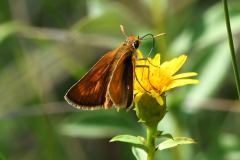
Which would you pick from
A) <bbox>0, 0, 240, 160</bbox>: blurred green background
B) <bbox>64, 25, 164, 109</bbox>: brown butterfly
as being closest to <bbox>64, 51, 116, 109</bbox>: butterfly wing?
<bbox>64, 25, 164, 109</bbox>: brown butterfly

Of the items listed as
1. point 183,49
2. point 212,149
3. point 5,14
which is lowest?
point 212,149

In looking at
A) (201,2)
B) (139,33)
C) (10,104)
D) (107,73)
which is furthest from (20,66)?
(107,73)

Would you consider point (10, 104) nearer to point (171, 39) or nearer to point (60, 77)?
point (60, 77)

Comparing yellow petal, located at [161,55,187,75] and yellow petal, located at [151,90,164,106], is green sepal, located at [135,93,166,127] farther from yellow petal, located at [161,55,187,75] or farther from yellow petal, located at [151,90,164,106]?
yellow petal, located at [161,55,187,75]

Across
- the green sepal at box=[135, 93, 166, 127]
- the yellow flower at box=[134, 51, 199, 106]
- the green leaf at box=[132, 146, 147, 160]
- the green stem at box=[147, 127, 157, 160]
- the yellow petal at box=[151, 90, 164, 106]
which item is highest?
the yellow flower at box=[134, 51, 199, 106]

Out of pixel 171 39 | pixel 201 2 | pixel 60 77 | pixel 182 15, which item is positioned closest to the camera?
pixel 171 39

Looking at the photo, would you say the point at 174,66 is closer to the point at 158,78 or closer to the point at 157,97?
the point at 158,78

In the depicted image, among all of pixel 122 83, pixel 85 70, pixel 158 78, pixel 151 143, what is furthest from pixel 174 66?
pixel 85 70
